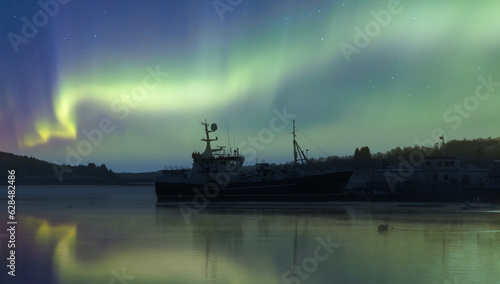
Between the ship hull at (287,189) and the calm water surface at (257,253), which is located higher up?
the ship hull at (287,189)

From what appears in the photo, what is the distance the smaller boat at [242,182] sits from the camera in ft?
290

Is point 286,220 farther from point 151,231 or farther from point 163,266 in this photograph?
point 163,266

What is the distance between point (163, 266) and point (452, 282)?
10822 mm

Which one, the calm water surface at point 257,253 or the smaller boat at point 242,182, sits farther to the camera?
the smaller boat at point 242,182

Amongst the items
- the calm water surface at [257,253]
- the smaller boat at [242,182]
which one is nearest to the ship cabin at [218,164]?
the smaller boat at [242,182]

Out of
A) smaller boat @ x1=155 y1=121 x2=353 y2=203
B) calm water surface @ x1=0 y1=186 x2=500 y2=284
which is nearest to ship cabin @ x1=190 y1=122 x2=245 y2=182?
smaller boat @ x1=155 y1=121 x2=353 y2=203

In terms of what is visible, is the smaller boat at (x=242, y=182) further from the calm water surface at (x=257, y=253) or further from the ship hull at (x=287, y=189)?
the calm water surface at (x=257, y=253)

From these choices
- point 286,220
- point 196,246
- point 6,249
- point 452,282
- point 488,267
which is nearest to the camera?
point 452,282

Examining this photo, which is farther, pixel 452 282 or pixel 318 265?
pixel 318 265

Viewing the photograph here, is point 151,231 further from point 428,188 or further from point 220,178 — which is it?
point 428,188

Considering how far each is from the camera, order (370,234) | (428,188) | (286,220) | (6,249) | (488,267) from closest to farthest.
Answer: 1. (488,267)
2. (6,249)
3. (370,234)
4. (286,220)
5. (428,188)

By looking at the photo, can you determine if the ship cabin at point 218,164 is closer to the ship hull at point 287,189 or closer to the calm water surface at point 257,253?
the ship hull at point 287,189

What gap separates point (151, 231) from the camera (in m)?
38.6

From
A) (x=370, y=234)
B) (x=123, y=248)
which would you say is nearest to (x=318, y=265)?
(x=123, y=248)
